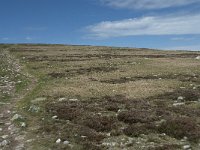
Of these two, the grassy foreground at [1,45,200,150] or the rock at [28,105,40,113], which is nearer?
the grassy foreground at [1,45,200,150]

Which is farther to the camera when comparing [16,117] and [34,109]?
[34,109]

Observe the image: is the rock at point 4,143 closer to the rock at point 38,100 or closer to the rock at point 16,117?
the rock at point 16,117

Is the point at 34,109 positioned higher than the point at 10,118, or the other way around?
the point at 34,109

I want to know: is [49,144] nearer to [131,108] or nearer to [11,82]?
[131,108]

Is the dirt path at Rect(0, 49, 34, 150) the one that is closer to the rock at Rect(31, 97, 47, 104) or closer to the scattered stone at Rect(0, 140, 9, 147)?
the scattered stone at Rect(0, 140, 9, 147)

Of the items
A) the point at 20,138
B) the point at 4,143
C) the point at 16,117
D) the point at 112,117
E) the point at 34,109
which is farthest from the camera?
the point at 34,109

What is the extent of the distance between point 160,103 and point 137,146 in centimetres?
785

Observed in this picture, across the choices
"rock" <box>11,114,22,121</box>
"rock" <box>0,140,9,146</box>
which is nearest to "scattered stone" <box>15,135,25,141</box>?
"rock" <box>0,140,9,146</box>

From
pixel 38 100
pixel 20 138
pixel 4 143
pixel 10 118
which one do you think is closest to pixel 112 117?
pixel 20 138

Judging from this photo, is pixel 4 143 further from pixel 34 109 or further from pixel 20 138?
pixel 34 109

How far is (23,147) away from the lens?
1497cm

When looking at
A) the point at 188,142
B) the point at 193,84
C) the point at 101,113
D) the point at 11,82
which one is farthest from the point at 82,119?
the point at 11,82

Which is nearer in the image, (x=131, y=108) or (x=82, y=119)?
(x=82, y=119)

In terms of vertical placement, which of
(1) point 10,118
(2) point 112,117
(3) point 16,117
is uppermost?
(2) point 112,117
